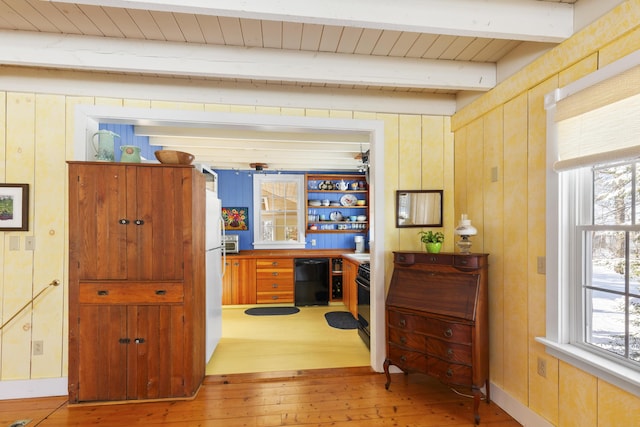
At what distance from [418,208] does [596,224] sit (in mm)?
1380

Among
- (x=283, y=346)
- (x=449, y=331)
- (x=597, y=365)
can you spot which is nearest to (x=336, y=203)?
(x=283, y=346)

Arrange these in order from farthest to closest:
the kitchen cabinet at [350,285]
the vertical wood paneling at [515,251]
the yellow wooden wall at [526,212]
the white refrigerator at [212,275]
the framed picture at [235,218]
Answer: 1. the framed picture at [235,218]
2. the kitchen cabinet at [350,285]
3. the white refrigerator at [212,275]
4. the vertical wood paneling at [515,251]
5. the yellow wooden wall at [526,212]

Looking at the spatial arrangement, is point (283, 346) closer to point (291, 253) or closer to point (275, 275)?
point (275, 275)

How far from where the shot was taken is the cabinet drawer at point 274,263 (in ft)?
17.4

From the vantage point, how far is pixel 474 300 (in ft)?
7.53

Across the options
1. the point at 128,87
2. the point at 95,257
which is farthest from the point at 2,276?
the point at 128,87

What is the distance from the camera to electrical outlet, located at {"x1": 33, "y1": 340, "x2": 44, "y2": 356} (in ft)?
8.37

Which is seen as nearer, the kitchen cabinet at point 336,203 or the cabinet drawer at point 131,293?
the cabinet drawer at point 131,293

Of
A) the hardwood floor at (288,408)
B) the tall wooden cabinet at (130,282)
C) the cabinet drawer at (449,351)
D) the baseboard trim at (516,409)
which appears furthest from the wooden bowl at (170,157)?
the baseboard trim at (516,409)

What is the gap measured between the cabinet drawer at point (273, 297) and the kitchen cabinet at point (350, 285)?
95cm

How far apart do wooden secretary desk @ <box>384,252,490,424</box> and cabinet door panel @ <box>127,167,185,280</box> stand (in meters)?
1.84

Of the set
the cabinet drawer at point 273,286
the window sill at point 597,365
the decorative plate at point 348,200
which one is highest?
the decorative plate at point 348,200

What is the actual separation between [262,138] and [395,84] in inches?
75.4

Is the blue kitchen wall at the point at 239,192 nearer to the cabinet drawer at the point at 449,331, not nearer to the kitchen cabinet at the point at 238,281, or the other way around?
the kitchen cabinet at the point at 238,281
